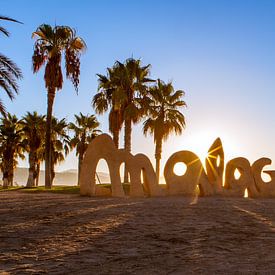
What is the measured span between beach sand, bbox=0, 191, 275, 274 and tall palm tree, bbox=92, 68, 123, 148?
22540mm

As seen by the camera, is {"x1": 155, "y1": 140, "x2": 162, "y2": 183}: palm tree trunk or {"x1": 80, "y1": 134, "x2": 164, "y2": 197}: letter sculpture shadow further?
{"x1": 155, "y1": 140, "x2": 162, "y2": 183}: palm tree trunk

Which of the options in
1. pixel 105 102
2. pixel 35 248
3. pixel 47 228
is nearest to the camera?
pixel 35 248

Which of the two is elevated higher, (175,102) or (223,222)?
(175,102)

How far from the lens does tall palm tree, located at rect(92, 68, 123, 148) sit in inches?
1273

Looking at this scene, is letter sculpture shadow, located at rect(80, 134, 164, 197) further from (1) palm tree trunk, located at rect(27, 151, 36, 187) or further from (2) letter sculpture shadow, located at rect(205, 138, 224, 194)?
(1) palm tree trunk, located at rect(27, 151, 36, 187)

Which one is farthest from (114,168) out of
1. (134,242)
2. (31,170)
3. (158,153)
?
(31,170)

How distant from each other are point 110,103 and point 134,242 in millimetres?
27010

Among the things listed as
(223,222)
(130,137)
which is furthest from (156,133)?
(223,222)

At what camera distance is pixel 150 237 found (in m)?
6.98

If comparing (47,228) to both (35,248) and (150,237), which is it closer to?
(35,248)

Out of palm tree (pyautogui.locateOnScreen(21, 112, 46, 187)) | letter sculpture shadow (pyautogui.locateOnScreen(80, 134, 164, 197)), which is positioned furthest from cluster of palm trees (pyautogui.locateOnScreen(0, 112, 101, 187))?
letter sculpture shadow (pyautogui.locateOnScreen(80, 134, 164, 197))

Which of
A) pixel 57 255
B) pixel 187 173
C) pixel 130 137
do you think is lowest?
pixel 57 255

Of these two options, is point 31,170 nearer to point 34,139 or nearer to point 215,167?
point 34,139

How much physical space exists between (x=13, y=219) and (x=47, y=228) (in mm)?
1447
